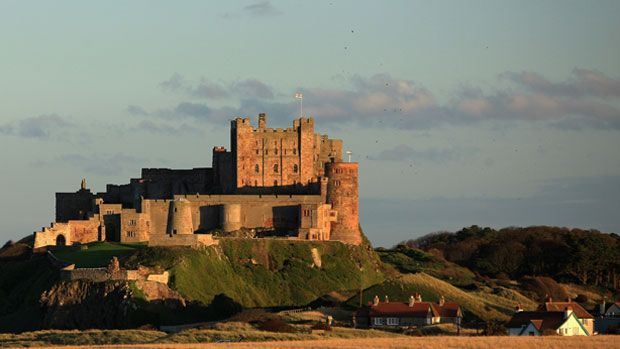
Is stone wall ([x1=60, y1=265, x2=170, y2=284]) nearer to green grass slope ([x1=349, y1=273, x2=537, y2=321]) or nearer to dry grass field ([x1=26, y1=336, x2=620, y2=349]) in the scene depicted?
green grass slope ([x1=349, y1=273, x2=537, y2=321])

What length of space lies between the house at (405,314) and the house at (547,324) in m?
6.59

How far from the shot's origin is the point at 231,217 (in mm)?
140875

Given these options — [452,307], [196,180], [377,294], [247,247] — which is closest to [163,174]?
[196,180]

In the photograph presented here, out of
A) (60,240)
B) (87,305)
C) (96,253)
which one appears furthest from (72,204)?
(87,305)

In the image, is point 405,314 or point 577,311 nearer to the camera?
point 405,314

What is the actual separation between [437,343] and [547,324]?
18272 mm

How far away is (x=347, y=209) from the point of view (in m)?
143

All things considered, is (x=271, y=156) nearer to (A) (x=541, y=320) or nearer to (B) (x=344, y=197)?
(B) (x=344, y=197)

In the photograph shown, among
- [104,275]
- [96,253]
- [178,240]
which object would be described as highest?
[178,240]

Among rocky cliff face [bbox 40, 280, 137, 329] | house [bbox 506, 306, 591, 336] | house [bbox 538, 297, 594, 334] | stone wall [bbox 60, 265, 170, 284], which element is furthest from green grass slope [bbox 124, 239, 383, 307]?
house [bbox 506, 306, 591, 336]

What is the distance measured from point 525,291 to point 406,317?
29.8 metres

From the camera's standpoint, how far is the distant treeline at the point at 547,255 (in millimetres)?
158125

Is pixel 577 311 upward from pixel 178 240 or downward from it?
downward

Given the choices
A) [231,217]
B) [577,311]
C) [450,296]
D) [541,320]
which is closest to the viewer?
[541,320]
